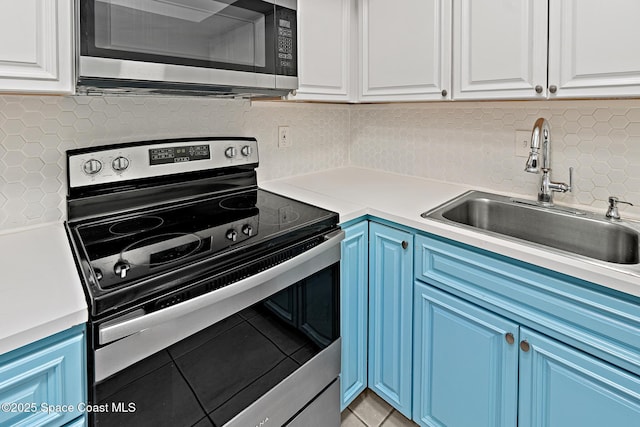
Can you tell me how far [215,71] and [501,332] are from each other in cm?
123

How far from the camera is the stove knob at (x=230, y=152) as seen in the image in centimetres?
163

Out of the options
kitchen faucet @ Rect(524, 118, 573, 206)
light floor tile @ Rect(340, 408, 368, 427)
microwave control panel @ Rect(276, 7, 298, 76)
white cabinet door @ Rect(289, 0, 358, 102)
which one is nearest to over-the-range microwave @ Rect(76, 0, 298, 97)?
microwave control panel @ Rect(276, 7, 298, 76)

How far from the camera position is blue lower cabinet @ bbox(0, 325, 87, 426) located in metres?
0.69

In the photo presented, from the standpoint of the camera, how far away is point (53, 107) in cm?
121

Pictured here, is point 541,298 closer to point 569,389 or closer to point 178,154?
point 569,389

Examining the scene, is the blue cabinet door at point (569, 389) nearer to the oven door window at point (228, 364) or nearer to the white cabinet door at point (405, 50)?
the oven door window at point (228, 364)

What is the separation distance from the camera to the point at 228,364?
1023mm

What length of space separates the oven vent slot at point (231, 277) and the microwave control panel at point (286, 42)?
68 cm

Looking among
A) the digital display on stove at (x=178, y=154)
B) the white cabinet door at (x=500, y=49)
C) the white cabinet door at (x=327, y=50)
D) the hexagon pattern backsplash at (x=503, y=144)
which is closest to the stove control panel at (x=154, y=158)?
the digital display on stove at (x=178, y=154)

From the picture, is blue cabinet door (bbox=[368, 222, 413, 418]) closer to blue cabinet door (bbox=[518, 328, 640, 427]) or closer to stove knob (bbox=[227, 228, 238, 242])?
blue cabinet door (bbox=[518, 328, 640, 427])

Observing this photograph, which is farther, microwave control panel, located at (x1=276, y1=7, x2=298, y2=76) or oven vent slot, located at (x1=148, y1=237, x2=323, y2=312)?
microwave control panel, located at (x1=276, y1=7, x2=298, y2=76)

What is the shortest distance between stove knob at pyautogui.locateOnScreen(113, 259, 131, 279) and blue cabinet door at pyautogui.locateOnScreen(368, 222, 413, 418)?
91 cm

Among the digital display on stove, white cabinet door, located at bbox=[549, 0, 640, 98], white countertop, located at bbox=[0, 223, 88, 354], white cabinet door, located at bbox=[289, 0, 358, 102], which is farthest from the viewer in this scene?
white cabinet door, located at bbox=[289, 0, 358, 102]

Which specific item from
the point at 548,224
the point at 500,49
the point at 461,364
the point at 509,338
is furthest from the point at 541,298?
the point at 500,49
